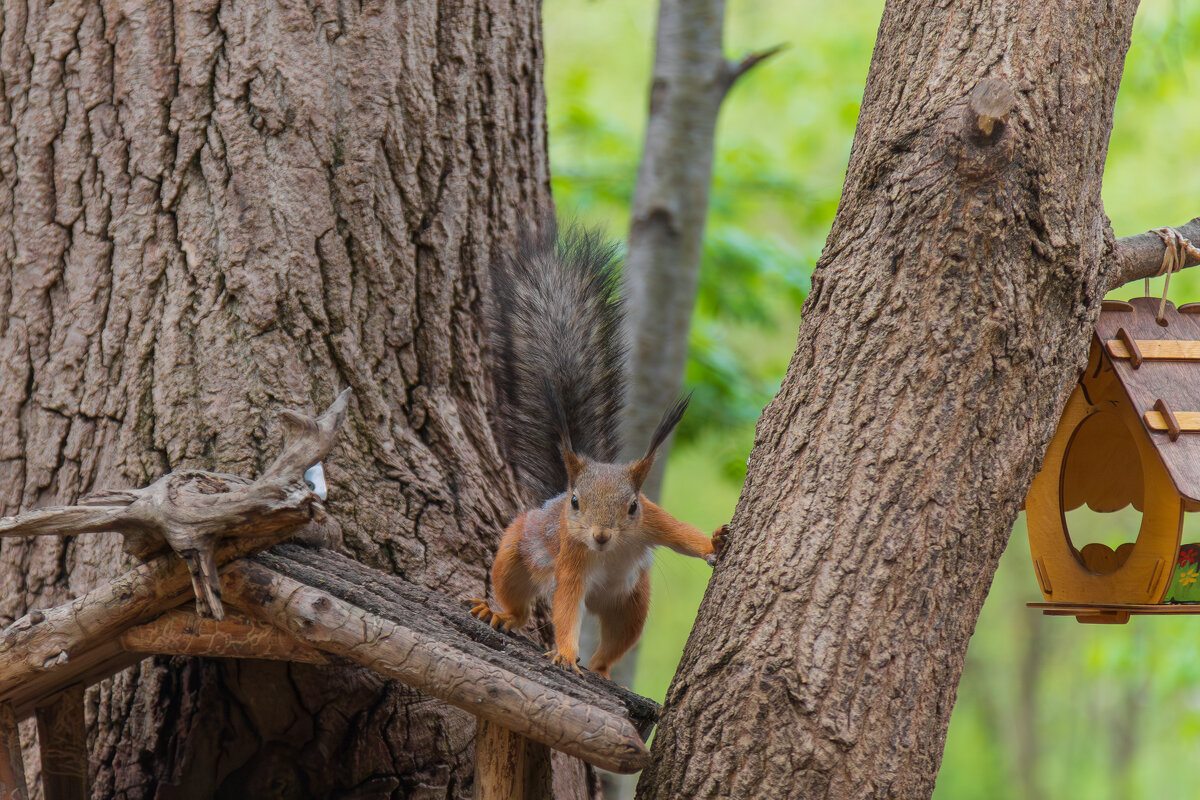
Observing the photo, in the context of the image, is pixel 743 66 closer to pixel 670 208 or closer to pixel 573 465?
pixel 670 208

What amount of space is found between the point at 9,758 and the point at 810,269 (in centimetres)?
338

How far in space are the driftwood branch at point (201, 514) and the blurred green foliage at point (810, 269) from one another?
996mm

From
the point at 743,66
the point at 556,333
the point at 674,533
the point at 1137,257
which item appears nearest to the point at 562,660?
the point at 674,533

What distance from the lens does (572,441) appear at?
6.90 ft

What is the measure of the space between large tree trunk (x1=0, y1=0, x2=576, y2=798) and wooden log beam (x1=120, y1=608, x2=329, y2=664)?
0.31 meters

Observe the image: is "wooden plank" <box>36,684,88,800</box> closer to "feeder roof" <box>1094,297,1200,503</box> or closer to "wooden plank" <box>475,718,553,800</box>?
"wooden plank" <box>475,718,553,800</box>

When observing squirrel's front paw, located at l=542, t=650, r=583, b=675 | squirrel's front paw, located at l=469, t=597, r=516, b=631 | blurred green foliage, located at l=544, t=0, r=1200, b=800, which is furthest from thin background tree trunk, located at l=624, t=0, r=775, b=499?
squirrel's front paw, located at l=542, t=650, r=583, b=675

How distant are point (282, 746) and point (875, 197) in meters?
1.33

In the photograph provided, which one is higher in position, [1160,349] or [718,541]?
[1160,349]

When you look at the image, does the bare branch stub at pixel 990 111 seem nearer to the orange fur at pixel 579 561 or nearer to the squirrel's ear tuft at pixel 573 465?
the orange fur at pixel 579 561

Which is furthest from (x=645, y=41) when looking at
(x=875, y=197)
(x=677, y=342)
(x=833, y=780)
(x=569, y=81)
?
(x=833, y=780)

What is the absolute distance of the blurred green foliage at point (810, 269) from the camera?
423 centimetres

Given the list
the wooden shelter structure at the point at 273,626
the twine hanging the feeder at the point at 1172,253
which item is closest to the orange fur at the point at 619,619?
the wooden shelter structure at the point at 273,626

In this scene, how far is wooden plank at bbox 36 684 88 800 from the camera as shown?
5.45 feet
